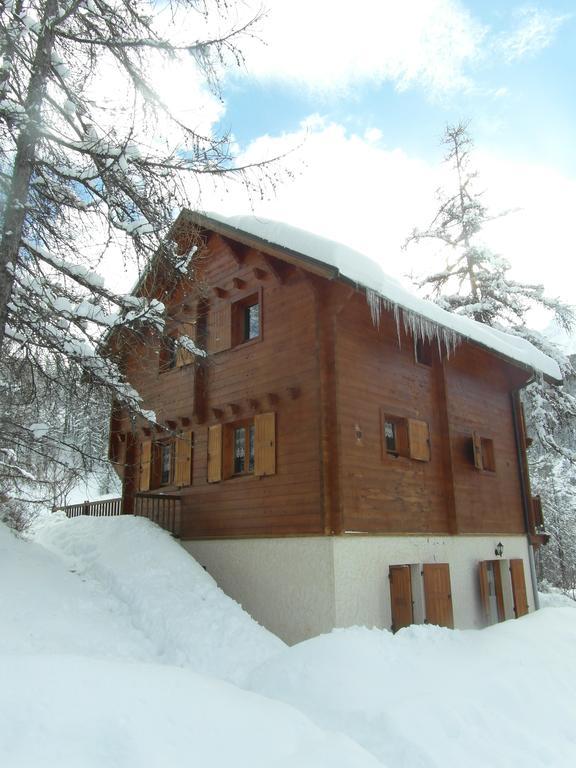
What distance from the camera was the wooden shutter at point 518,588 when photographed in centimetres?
1211

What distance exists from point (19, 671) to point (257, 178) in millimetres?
4764

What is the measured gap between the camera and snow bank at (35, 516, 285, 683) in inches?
306

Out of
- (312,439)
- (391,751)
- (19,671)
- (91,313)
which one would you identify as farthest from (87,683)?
(312,439)

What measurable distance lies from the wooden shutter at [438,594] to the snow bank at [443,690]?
1.86m

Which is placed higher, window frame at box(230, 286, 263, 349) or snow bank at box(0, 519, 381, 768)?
window frame at box(230, 286, 263, 349)

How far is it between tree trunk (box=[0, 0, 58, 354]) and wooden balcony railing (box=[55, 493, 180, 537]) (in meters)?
5.76

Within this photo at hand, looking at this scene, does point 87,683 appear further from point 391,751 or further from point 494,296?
point 494,296

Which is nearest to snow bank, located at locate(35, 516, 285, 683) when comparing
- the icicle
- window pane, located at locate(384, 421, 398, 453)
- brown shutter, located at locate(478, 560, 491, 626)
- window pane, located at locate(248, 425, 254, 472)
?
window pane, located at locate(248, 425, 254, 472)

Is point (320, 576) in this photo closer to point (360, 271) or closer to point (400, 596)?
point (400, 596)

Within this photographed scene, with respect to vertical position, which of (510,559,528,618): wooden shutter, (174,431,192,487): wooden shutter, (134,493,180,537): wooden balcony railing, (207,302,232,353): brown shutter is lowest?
(510,559,528,618): wooden shutter

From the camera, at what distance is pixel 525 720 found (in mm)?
5609

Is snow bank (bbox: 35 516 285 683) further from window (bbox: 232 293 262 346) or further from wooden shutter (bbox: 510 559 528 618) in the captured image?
wooden shutter (bbox: 510 559 528 618)

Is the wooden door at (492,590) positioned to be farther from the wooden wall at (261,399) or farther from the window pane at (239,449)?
the window pane at (239,449)

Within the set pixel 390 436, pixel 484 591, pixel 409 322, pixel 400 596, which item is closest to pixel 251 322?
pixel 409 322
